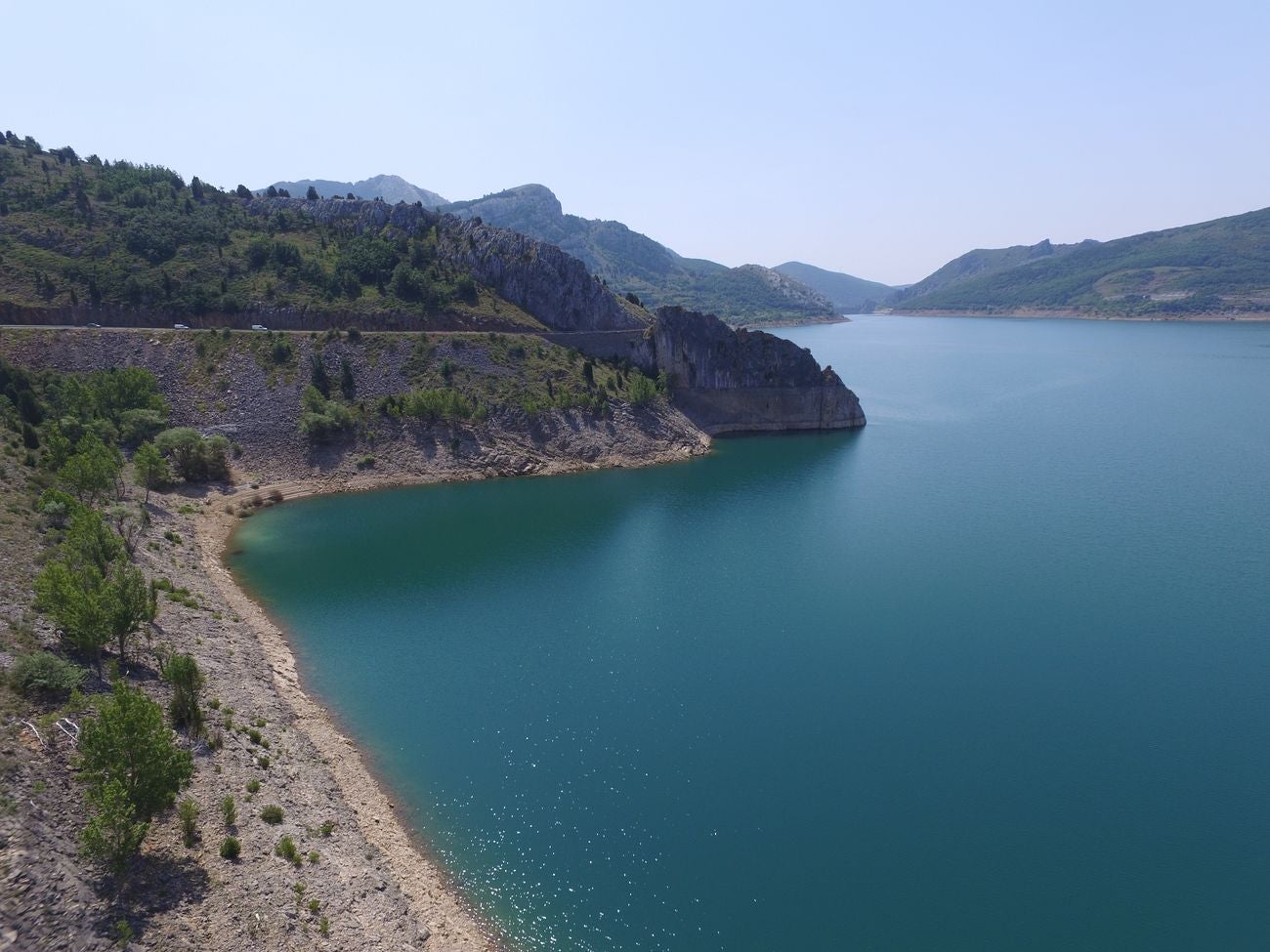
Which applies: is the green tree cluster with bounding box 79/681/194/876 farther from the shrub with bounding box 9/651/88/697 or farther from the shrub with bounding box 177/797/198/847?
the shrub with bounding box 9/651/88/697

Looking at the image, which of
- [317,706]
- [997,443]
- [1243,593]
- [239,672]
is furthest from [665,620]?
[997,443]

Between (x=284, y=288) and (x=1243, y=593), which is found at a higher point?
(x=284, y=288)

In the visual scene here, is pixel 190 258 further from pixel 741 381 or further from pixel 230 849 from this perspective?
pixel 230 849

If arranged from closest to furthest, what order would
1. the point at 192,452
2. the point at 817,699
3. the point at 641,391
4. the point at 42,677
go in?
the point at 42,677, the point at 817,699, the point at 192,452, the point at 641,391

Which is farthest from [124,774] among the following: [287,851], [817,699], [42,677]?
[817,699]

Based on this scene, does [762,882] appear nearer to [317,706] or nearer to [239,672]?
[317,706]

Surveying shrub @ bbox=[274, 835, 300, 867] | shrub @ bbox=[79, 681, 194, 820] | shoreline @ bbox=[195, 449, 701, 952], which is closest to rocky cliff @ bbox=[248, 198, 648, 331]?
shoreline @ bbox=[195, 449, 701, 952]
